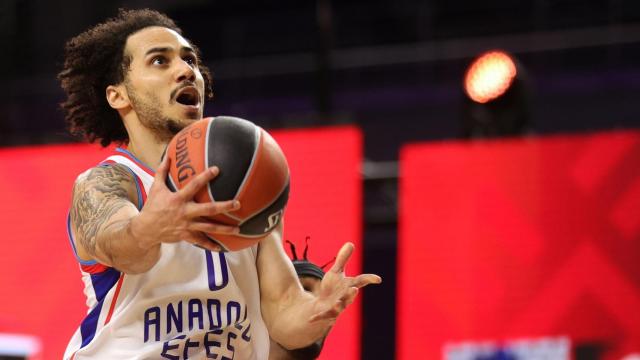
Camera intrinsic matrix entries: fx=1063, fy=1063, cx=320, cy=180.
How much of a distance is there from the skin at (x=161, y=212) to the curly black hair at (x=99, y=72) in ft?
0.30

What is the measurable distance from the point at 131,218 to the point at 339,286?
0.66m

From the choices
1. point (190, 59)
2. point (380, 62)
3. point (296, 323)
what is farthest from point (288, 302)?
point (380, 62)

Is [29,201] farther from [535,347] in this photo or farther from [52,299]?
[535,347]

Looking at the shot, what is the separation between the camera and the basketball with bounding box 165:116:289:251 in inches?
106

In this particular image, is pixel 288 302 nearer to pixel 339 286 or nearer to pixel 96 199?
pixel 339 286

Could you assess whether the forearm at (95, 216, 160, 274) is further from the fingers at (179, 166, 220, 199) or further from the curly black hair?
the curly black hair

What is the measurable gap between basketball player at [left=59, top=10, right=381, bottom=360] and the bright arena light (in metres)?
2.58

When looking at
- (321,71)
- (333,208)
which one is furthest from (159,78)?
(321,71)

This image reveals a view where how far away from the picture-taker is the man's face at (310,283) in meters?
3.98

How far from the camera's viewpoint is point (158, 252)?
2.80 meters

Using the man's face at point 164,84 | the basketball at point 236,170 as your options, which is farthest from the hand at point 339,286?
the man's face at point 164,84

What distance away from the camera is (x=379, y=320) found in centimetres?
743

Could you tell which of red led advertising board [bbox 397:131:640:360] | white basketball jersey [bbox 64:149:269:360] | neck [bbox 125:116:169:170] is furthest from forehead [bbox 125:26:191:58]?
red led advertising board [bbox 397:131:640:360]

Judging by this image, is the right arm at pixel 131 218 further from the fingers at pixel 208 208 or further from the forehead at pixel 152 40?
the forehead at pixel 152 40
